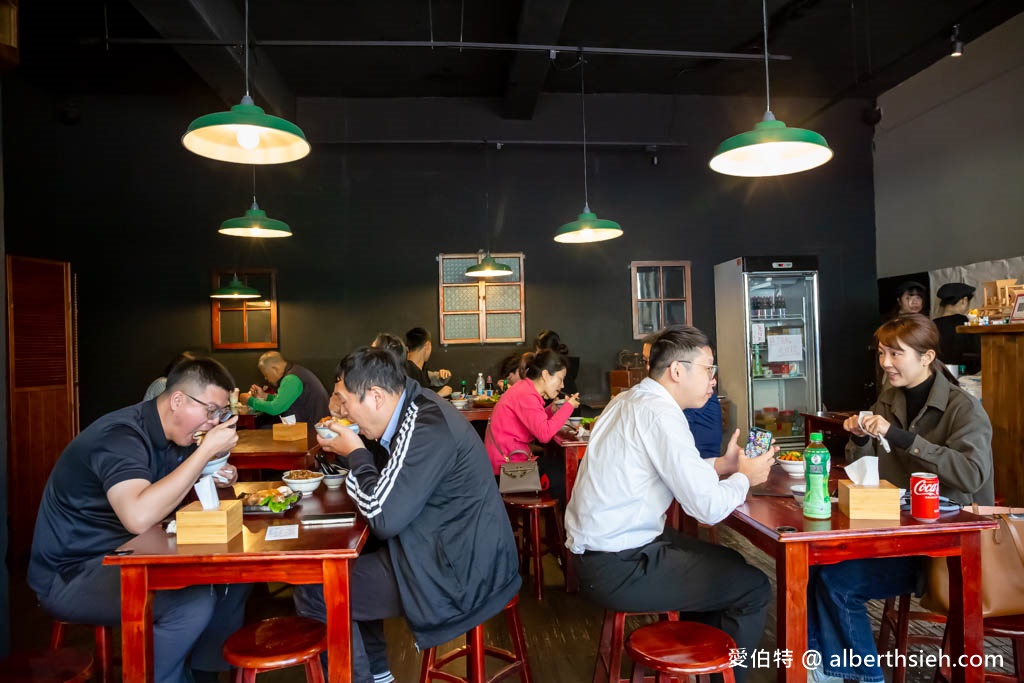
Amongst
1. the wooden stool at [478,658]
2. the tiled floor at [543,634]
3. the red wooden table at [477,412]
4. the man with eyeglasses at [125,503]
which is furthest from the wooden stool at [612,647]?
the red wooden table at [477,412]

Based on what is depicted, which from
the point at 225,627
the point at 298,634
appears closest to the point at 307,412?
→ the point at 225,627

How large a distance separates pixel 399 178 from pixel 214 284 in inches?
95.5

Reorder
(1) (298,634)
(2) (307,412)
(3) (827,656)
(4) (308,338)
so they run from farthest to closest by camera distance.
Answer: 1. (4) (308,338)
2. (2) (307,412)
3. (3) (827,656)
4. (1) (298,634)

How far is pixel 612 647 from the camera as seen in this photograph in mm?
2287

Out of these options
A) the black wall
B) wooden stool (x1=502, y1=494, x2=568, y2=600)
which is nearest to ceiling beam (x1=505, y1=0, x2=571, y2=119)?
the black wall

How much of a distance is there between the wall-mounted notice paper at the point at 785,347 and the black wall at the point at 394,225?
61cm

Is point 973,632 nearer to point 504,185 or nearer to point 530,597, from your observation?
point 530,597

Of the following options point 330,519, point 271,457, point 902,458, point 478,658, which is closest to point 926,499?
point 902,458

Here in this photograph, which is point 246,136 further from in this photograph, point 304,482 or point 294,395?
point 294,395

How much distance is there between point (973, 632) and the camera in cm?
206

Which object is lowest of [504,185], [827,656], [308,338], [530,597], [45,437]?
[530,597]

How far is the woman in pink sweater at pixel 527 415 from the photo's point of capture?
12.6 ft

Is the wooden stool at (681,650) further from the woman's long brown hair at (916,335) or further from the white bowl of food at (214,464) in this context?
the white bowl of food at (214,464)

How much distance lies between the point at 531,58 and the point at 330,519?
4.69 meters
